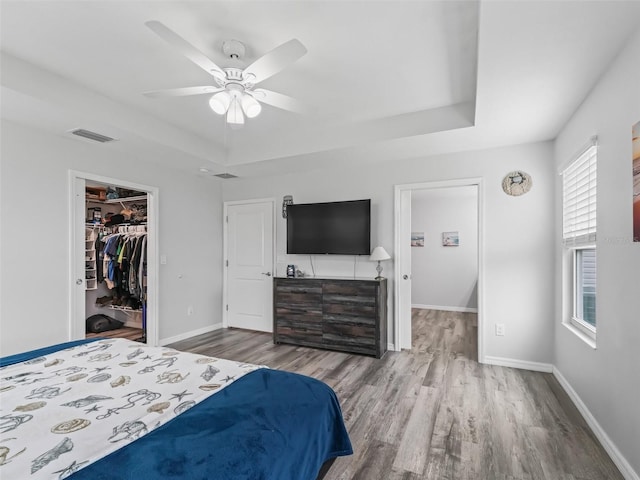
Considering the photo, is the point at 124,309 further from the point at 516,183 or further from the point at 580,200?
the point at 580,200

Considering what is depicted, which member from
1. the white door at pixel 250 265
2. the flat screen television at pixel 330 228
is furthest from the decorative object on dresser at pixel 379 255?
the white door at pixel 250 265

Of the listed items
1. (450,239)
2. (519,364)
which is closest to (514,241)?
(519,364)

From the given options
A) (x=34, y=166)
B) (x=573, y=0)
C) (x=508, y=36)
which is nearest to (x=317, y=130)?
(x=508, y=36)

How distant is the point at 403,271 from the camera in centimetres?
401

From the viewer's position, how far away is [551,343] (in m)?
3.32

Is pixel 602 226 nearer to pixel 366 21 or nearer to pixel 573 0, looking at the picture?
pixel 573 0

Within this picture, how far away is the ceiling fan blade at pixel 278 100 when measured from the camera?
217 cm

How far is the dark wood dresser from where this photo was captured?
12.4 ft

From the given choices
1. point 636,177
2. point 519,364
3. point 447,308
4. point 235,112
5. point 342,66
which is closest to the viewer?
point 636,177

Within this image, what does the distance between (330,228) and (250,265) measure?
4.99 feet

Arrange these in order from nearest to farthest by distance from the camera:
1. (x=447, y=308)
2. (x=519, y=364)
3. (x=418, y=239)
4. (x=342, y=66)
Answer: (x=342, y=66), (x=519, y=364), (x=447, y=308), (x=418, y=239)

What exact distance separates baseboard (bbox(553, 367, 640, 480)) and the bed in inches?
59.8

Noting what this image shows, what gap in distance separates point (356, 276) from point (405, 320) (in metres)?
0.81

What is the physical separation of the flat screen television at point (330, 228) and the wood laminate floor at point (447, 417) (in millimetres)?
1298
